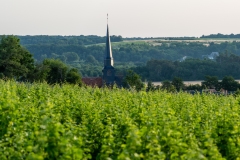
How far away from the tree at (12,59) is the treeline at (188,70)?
154ft

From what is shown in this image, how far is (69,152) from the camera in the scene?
7.64 metres

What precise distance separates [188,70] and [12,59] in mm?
53429

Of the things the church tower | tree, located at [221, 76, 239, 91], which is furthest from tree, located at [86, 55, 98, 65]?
tree, located at [221, 76, 239, 91]

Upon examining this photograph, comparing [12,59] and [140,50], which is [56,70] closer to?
[12,59]

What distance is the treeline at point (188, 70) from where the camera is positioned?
332 feet

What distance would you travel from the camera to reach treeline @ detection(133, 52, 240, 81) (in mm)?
101250

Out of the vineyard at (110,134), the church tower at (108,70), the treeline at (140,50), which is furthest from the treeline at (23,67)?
the treeline at (140,50)

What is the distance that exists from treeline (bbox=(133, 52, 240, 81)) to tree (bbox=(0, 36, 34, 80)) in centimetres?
4696

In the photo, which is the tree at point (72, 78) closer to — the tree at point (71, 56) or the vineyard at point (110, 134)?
the vineyard at point (110, 134)

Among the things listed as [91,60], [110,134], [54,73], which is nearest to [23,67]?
[54,73]

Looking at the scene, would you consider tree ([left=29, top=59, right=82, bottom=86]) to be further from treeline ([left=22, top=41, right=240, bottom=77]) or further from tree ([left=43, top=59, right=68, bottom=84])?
treeline ([left=22, top=41, right=240, bottom=77])

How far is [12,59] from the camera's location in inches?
2093

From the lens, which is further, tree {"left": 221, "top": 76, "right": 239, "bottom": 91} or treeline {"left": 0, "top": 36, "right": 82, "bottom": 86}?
tree {"left": 221, "top": 76, "right": 239, "bottom": 91}

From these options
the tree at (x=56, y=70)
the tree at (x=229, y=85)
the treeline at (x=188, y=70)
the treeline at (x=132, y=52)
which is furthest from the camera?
the treeline at (x=132, y=52)
